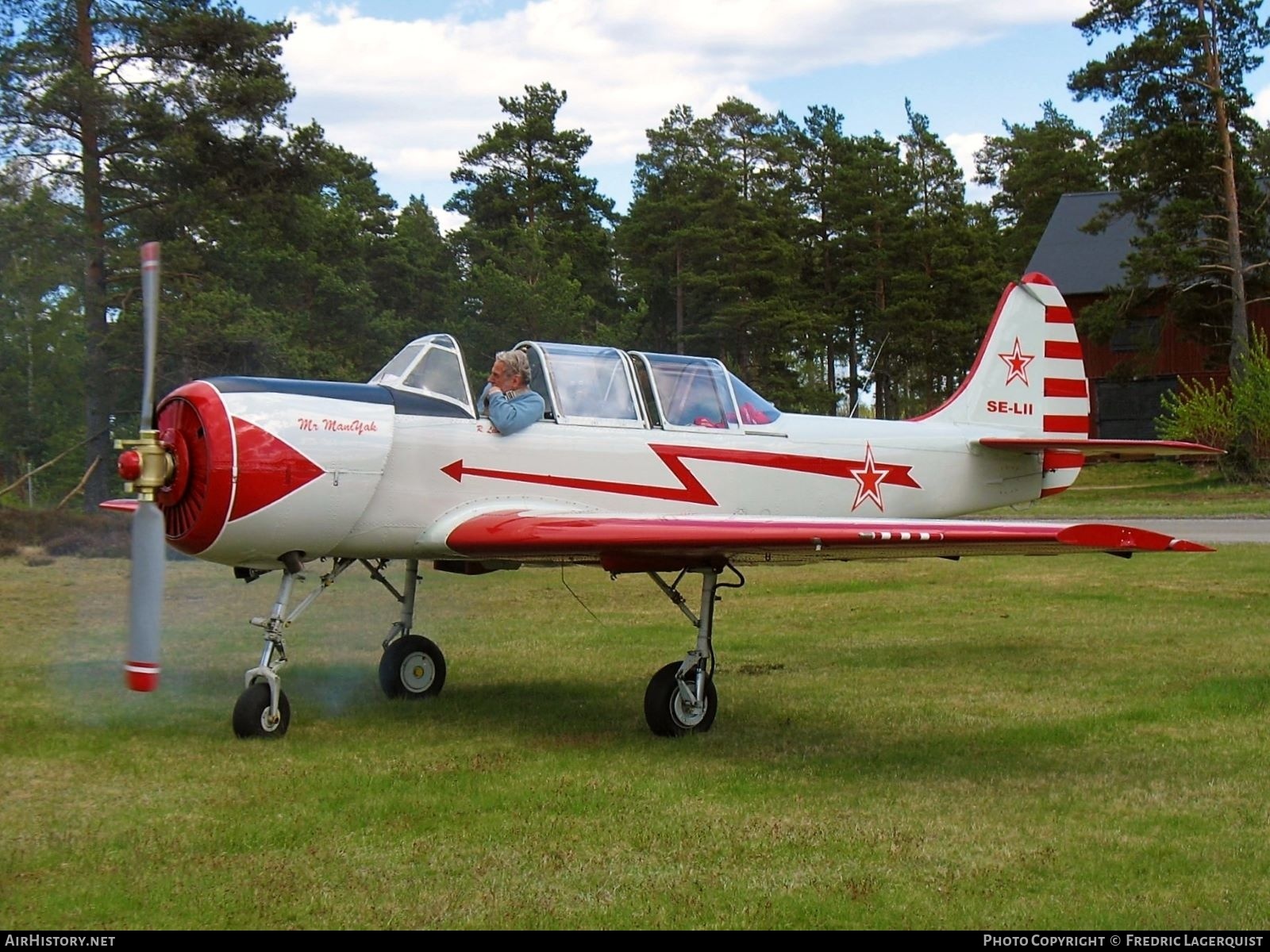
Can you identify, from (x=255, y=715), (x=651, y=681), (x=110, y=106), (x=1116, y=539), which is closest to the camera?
(x=1116, y=539)

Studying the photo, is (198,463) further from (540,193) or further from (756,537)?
(540,193)

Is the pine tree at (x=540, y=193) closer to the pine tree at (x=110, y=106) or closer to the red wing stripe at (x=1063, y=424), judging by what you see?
the pine tree at (x=110, y=106)

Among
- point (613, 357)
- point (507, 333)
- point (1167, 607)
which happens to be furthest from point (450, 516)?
point (507, 333)

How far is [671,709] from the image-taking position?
7383mm

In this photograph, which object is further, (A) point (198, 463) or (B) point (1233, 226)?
(B) point (1233, 226)

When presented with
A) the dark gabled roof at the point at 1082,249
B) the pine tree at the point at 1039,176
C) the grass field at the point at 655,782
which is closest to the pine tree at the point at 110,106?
the grass field at the point at 655,782

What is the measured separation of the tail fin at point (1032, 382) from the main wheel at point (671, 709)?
14.6 ft

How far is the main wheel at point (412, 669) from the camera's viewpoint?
8.62 metres

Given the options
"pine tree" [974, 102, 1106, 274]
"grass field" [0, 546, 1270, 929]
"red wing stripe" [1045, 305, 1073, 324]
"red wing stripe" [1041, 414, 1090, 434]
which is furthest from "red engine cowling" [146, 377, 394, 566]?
"pine tree" [974, 102, 1106, 274]

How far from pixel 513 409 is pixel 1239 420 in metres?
29.4

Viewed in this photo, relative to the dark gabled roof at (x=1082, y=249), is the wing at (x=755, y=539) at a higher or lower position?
lower

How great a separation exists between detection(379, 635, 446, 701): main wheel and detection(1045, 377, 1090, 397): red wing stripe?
6.01m

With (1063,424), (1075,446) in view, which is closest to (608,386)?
(1075,446)
